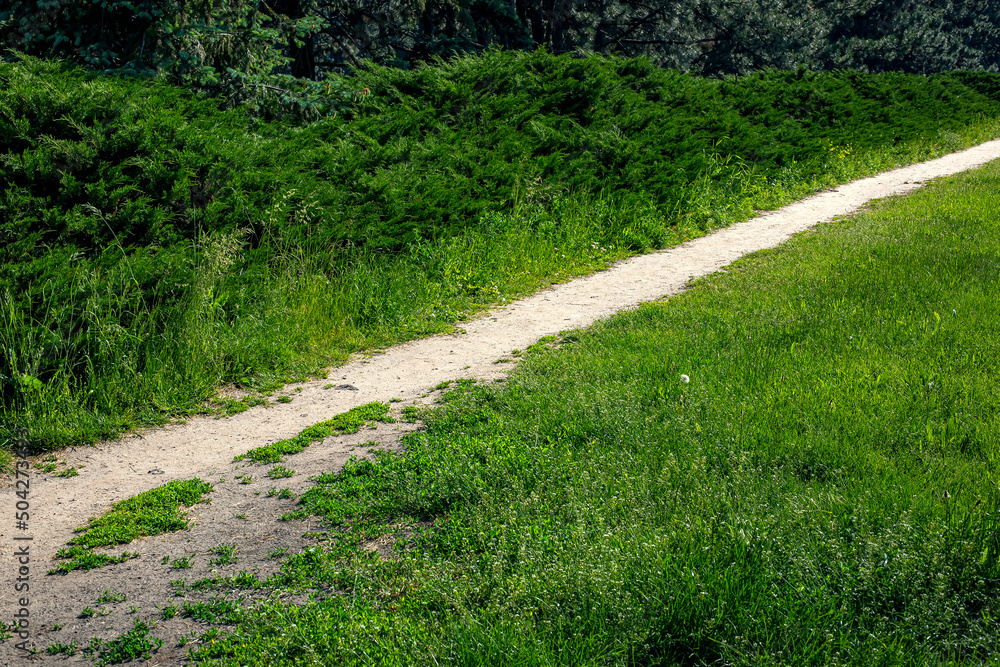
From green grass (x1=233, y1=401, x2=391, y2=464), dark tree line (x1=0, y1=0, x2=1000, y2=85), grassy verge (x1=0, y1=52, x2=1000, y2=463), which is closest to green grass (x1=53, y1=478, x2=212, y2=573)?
green grass (x1=233, y1=401, x2=391, y2=464)

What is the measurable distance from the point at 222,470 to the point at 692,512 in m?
2.82

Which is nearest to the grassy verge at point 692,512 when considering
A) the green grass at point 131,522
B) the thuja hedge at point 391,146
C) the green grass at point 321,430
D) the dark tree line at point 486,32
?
the green grass at point 321,430

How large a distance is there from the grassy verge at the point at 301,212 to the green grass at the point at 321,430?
3.57 ft

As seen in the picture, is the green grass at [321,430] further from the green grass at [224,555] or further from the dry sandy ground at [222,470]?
the green grass at [224,555]

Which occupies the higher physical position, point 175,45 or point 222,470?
point 175,45

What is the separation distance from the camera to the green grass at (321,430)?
4.87 meters

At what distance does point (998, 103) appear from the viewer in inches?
1067

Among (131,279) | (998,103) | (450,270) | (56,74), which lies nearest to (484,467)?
(131,279)

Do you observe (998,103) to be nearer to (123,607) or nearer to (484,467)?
(484,467)

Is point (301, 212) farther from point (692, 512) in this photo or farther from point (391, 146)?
point (692, 512)

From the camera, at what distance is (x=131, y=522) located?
160 inches

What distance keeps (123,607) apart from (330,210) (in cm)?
547

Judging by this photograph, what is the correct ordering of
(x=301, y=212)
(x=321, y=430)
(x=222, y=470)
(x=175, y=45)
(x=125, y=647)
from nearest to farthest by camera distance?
(x=125, y=647) < (x=222, y=470) < (x=321, y=430) < (x=301, y=212) < (x=175, y=45)

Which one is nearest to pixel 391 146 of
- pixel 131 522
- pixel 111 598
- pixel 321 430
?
pixel 321 430
